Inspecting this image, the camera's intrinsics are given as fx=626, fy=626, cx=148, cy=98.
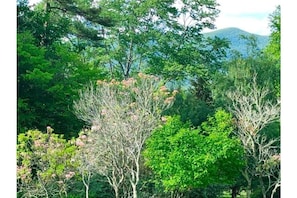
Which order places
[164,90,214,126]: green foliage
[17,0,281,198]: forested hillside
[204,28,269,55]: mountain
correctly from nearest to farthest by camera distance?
[17,0,281,198]: forested hillside
[164,90,214,126]: green foliage
[204,28,269,55]: mountain

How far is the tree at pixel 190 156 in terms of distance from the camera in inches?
331

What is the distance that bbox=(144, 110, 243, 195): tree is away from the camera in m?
8.41

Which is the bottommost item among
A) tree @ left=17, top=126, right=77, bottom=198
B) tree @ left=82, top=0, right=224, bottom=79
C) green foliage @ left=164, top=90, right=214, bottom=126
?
tree @ left=17, top=126, right=77, bottom=198

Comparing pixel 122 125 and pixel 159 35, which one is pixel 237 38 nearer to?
pixel 159 35

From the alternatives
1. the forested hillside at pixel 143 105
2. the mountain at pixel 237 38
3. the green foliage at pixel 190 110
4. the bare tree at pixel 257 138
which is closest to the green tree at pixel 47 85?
the forested hillside at pixel 143 105

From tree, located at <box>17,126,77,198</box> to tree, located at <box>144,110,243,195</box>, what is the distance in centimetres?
115

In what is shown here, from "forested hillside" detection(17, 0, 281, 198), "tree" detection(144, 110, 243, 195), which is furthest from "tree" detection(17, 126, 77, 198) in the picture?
"tree" detection(144, 110, 243, 195)

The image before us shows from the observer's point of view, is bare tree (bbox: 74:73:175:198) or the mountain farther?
the mountain

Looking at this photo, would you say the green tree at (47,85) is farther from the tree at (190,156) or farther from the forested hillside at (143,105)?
the tree at (190,156)

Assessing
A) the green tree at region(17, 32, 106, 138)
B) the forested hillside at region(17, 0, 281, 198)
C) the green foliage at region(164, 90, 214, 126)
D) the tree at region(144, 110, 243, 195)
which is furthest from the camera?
the green tree at region(17, 32, 106, 138)

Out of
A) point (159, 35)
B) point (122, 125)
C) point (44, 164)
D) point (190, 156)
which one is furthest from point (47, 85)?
point (190, 156)

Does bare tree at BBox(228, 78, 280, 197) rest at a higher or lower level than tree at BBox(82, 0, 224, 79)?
lower

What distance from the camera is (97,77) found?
10938 mm

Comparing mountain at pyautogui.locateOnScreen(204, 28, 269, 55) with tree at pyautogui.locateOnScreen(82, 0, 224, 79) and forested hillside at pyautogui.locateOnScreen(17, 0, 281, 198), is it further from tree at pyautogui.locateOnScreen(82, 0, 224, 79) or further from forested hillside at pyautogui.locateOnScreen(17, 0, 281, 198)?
tree at pyautogui.locateOnScreen(82, 0, 224, 79)
